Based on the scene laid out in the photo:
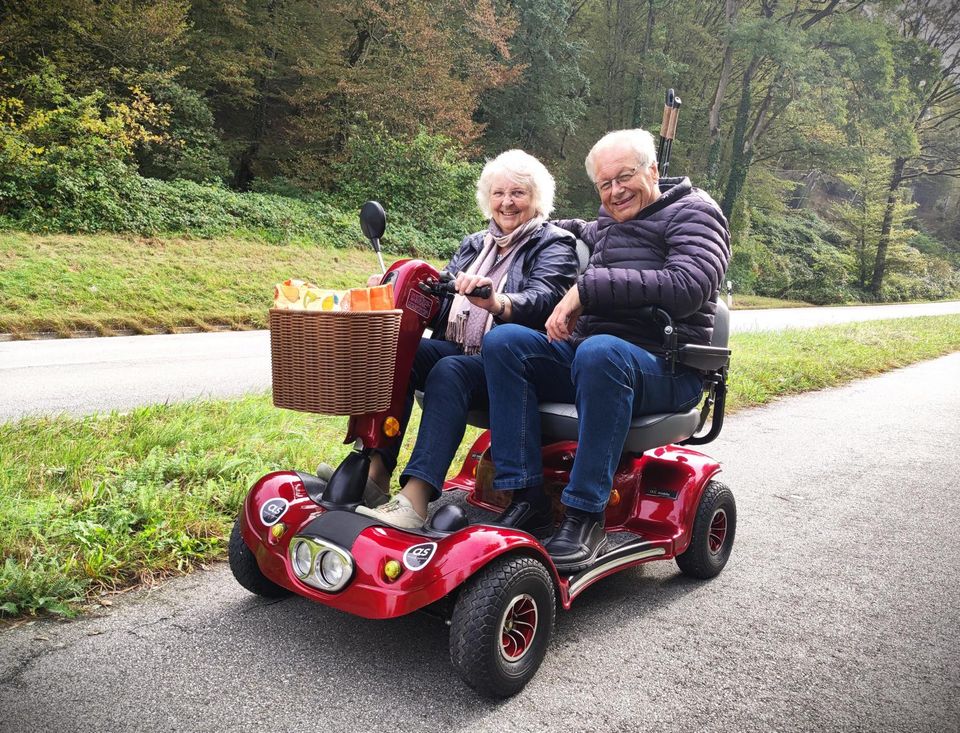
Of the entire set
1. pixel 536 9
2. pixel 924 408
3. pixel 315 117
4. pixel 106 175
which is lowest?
pixel 924 408

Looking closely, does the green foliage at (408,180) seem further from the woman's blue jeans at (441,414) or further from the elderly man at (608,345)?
the woman's blue jeans at (441,414)

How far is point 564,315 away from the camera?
110 inches

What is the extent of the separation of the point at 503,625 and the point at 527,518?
0.59 meters

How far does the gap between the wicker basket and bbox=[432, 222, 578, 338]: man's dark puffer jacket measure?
764mm

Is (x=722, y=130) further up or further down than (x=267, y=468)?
further up

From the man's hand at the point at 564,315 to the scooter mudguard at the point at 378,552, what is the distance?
821 mm

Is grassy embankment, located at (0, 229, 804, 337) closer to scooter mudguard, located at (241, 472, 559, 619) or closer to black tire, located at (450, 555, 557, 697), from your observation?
scooter mudguard, located at (241, 472, 559, 619)

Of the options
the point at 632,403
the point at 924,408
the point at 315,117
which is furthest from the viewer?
the point at 315,117

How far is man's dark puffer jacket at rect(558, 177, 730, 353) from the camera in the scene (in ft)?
9.05

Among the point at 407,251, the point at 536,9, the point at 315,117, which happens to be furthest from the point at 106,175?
the point at 536,9

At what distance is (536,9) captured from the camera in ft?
81.7

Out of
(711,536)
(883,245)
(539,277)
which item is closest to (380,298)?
(539,277)

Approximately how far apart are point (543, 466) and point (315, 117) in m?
17.2

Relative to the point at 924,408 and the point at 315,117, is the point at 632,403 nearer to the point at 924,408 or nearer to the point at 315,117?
the point at 924,408
